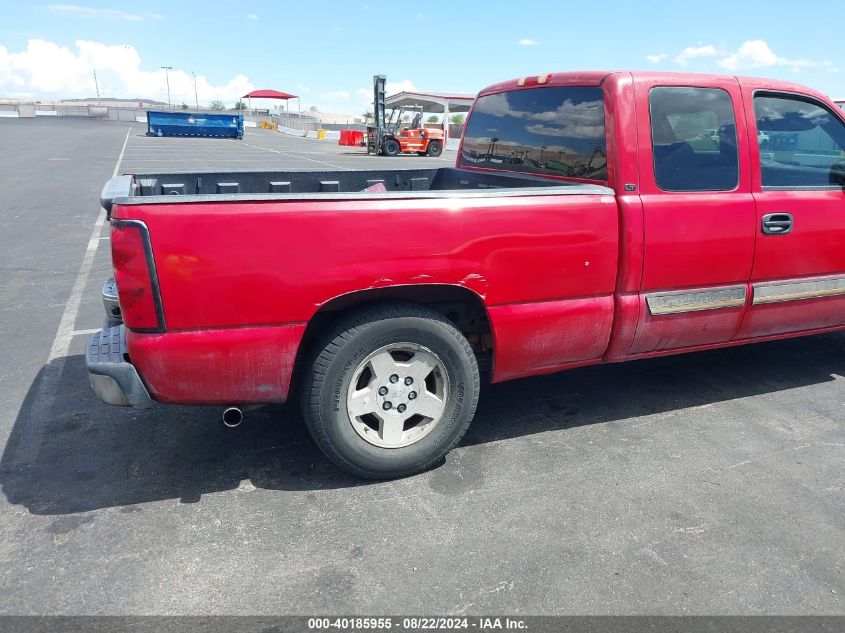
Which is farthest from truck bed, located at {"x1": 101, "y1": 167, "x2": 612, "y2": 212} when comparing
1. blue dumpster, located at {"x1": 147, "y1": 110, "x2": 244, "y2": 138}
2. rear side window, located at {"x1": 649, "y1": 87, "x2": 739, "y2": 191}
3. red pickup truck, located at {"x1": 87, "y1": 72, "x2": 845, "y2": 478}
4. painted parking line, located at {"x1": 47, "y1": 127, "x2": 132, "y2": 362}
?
blue dumpster, located at {"x1": 147, "y1": 110, "x2": 244, "y2": 138}

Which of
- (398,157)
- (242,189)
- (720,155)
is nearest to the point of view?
(720,155)

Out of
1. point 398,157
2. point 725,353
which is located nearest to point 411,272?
point 725,353

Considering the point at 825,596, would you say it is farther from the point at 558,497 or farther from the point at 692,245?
the point at 692,245

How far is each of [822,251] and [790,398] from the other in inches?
38.0

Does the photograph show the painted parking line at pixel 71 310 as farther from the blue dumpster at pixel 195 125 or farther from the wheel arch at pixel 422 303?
the blue dumpster at pixel 195 125

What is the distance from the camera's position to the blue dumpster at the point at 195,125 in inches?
1868

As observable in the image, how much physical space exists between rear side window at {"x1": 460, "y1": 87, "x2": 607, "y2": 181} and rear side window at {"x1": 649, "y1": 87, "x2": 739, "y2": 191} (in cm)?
31

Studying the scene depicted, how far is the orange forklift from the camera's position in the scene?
31.3 metres

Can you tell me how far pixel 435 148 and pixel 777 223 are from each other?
99.1 ft

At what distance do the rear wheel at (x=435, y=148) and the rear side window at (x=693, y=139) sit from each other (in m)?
29.7

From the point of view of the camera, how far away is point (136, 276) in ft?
8.65

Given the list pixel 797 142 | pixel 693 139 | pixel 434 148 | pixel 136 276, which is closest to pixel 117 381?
pixel 136 276

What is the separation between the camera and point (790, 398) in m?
4.25

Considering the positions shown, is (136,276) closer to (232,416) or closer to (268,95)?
(232,416)
